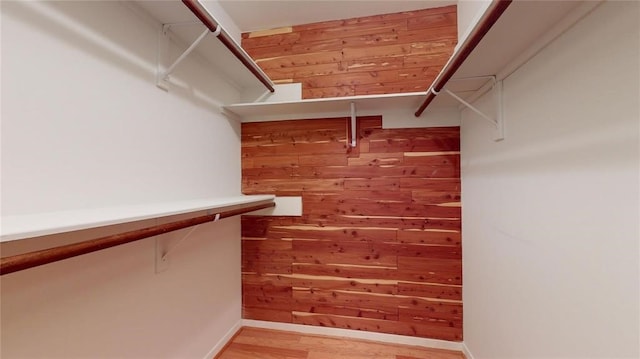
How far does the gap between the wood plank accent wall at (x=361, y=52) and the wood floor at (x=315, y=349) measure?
1879 millimetres

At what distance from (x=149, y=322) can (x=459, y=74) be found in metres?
1.94

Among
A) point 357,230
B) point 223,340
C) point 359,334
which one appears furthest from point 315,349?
point 357,230

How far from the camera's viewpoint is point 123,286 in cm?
112

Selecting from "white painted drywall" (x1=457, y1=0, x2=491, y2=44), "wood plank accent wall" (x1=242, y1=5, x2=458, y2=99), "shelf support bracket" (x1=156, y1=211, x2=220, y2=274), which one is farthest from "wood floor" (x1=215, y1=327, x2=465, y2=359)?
"white painted drywall" (x1=457, y1=0, x2=491, y2=44)

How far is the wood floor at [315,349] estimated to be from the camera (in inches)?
70.7

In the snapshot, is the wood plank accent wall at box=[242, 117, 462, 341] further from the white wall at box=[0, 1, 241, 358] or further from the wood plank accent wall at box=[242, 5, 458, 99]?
the white wall at box=[0, 1, 241, 358]

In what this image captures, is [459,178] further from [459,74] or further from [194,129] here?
[194,129]

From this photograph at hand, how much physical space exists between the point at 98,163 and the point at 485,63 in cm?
169

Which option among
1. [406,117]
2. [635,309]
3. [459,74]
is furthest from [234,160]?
[635,309]

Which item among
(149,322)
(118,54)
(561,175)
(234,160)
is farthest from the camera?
(234,160)

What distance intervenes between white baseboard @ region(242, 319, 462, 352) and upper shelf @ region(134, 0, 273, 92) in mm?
1903

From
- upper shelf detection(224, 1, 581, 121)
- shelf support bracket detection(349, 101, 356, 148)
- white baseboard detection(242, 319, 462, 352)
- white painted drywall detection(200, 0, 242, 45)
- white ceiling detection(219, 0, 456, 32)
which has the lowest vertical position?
white baseboard detection(242, 319, 462, 352)

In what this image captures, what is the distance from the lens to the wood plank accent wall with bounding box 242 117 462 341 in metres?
1.88

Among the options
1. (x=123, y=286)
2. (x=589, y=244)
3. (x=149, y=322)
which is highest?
(x=589, y=244)
